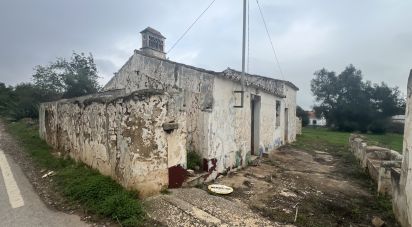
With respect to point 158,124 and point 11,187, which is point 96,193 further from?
point 11,187

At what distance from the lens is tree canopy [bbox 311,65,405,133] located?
120 ft

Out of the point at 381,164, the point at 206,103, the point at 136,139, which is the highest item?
the point at 206,103

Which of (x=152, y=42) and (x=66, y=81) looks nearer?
(x=152, y=42)

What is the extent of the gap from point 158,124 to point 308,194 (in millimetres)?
3920

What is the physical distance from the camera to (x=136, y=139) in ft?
17.0

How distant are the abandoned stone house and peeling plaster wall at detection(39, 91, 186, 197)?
0.02 meters

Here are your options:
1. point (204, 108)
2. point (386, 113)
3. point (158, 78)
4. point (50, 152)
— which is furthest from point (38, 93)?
point (386, 113)

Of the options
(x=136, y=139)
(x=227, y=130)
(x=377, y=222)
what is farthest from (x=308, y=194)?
(x=136, y=139)

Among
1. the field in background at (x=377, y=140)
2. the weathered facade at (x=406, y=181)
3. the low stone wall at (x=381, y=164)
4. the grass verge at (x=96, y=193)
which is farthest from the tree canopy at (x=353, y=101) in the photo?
the grass verge at (x=96, y=193)

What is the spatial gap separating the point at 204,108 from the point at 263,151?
18.0 feet

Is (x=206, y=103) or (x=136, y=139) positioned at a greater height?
(x=206, y=103)

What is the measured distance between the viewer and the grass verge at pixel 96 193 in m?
4.54

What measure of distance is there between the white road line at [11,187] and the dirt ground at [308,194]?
408cm

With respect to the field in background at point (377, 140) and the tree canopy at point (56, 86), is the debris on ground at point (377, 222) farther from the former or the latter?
the tree canopy at point (56, 86)
